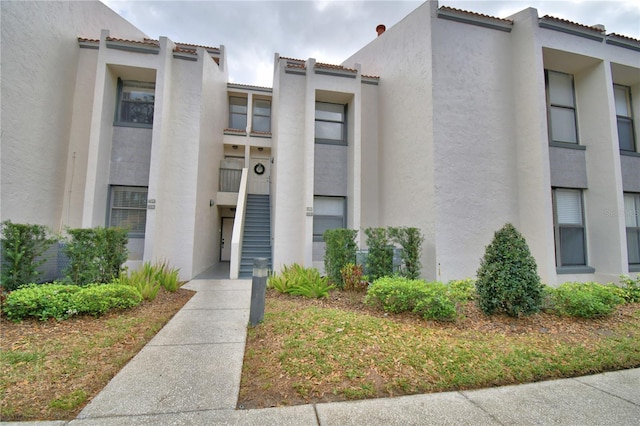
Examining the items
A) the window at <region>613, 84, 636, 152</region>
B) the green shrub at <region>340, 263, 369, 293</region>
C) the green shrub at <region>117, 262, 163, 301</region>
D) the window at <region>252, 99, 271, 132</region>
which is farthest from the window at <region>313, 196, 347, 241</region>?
the window at <region>613, 84, 636, 152</region>

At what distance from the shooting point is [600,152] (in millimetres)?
8945

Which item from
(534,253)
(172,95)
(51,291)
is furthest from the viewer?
(172,95)

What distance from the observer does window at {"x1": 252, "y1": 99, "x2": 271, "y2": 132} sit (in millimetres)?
15148

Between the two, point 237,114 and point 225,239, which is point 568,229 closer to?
point 225,239

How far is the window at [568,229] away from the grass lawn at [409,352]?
3.64 m

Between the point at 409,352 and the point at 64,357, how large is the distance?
14.5ft

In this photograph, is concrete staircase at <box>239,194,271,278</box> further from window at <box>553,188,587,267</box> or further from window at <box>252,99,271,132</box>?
window at <box>553,188,587,267</box>

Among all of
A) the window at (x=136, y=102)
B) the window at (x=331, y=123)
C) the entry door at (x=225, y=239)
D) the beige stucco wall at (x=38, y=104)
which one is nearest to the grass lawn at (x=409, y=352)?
the window at (x=331, y=123)

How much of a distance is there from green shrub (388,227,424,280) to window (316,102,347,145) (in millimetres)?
4201

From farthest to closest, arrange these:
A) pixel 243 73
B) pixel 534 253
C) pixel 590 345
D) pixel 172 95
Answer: pixel 243 73
pixel 172 95
pixel 534 253
pixel 590 345

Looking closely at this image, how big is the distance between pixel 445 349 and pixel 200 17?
1251 cm

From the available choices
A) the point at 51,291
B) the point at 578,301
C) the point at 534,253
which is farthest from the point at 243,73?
the point at 578,301

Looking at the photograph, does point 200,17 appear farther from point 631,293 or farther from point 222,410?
point 631,293

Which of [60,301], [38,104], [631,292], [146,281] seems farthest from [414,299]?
[38,104]
